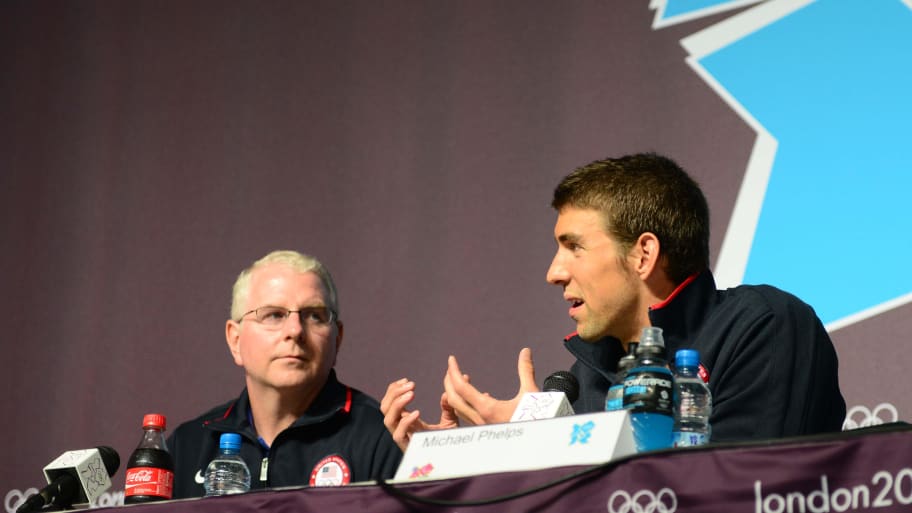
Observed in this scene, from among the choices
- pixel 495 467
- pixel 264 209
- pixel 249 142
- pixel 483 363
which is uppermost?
pixel 249 142

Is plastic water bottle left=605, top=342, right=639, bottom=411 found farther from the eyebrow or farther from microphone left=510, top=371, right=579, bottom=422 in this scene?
the eyebrow

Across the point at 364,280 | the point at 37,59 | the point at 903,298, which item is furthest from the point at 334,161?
the point at 903,298

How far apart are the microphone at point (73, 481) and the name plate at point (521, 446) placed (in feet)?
2.46

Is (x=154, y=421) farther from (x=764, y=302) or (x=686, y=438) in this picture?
(x=764, y=302)

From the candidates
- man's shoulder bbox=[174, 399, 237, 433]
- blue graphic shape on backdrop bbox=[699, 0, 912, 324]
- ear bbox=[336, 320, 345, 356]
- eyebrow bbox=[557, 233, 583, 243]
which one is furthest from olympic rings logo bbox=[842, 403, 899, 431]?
man's shoulder bbox=[174, 399, 237, 433]

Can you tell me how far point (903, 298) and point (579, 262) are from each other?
2.42 ft

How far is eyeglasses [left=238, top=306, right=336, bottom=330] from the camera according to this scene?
2793mm

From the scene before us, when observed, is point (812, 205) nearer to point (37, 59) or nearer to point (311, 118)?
point (311, 118)

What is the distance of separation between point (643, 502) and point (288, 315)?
161cm

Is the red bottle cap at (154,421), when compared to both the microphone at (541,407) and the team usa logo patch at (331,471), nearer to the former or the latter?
the team usa logo patch at (331,471)

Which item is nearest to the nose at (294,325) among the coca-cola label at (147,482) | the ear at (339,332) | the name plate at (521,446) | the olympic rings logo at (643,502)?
the ear at (339,332)

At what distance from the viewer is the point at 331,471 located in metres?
2.55

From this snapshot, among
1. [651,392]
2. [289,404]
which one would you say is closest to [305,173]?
[289,404]

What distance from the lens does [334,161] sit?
132 inches
